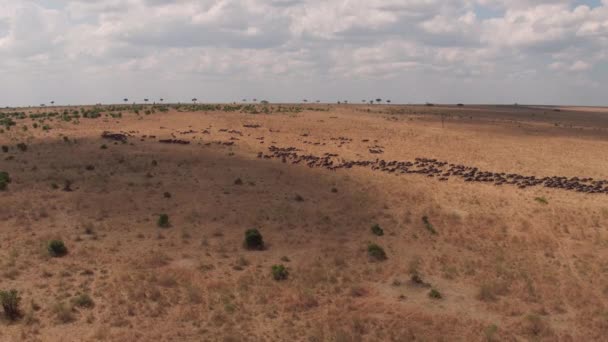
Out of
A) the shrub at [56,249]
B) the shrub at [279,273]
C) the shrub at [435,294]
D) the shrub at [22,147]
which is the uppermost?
the shrub at [22,147]

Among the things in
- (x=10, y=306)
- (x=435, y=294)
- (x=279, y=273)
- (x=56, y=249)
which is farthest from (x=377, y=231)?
(x=10, y=306)

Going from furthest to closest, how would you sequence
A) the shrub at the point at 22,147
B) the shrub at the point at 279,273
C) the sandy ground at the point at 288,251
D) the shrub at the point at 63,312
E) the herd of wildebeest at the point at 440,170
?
the shrub at the point at 22,147, the herd of wildebeest at the point at 440,170, the shrub at the point at 279,273, the sandy ground at the point at 288,251, the shrub at the point at 63,312

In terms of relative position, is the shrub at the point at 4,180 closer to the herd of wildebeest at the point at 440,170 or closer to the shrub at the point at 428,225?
the herd of wildebeest at the point at 440,170

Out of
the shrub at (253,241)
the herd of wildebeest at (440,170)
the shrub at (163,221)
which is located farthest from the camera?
the herd of wildebeest at (440,170)

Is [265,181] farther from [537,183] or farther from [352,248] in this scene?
[537,183]

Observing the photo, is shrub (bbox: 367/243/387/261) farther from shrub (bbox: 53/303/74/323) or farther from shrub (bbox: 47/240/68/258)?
shrub (bbox: 47/240/68/258)

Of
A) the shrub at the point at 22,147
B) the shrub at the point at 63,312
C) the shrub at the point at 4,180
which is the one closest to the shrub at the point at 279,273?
the shrub at the point at 63,312

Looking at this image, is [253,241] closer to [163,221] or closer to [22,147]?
[163,221]

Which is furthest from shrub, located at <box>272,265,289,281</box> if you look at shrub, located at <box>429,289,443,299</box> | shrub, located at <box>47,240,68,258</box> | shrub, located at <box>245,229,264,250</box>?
shrub, located at <box>47,240,68,258</box>
